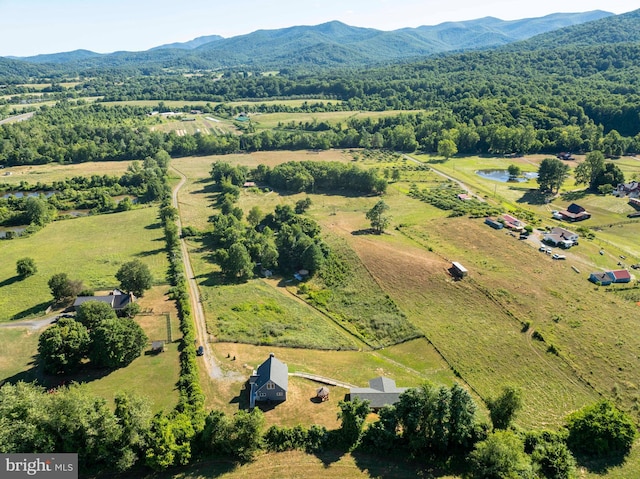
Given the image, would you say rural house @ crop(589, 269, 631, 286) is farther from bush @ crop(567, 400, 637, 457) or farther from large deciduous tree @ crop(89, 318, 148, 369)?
large deciduous tree @ crop(89, 318, 148, 369)

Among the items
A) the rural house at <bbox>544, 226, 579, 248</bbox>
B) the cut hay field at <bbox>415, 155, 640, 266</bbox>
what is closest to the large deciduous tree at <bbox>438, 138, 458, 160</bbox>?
the cut hay field at <bbox>415, 155, 640, 266</bbox>

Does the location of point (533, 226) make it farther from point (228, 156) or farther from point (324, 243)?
point (228, 156)

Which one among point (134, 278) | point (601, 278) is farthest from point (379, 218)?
point (134, 278)

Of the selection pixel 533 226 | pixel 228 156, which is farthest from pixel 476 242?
pixel 228 156

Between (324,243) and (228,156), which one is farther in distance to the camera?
(228,156)

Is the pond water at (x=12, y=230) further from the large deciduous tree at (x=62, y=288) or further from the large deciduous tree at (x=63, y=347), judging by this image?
the large deciduous tree at (x=63, y=347)

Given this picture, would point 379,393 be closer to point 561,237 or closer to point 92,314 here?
point 92,314
